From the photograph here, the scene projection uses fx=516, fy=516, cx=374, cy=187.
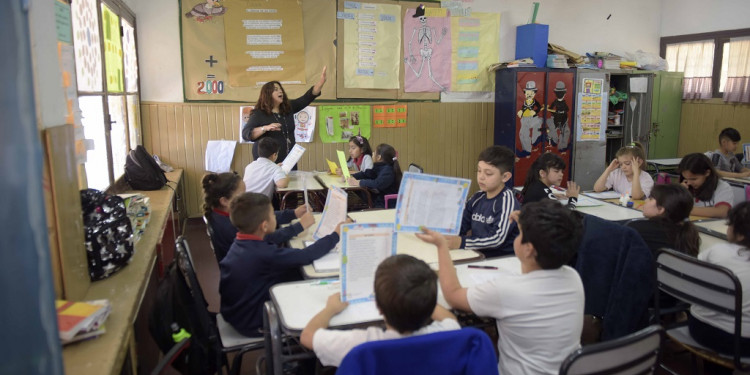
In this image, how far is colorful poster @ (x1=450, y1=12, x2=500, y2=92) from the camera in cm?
660

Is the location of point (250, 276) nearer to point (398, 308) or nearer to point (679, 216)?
point (398, 308)

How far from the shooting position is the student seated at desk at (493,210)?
2.62 m

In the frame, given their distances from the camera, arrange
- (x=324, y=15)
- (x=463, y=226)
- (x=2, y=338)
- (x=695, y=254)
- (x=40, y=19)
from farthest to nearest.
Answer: (x=324, y=15) → (x=463, y=226) → (x=695, y=254) → (x=40, y=19) → (x=2, y=338)

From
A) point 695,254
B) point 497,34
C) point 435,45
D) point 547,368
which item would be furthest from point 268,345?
point 497,34

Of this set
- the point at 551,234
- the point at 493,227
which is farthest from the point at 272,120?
the point at 551,234

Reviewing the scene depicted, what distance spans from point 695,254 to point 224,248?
240 centimetres

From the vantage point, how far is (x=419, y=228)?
230 centimetres

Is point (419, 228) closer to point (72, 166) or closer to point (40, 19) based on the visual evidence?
point (72, 166)

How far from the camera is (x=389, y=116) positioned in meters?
6.50

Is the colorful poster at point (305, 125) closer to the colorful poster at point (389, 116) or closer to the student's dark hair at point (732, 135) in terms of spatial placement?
the colorful poster at point (389, 116)

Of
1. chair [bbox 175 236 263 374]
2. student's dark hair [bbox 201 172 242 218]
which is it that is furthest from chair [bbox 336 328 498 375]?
student's dark hair [bbox 201 172 242 218]

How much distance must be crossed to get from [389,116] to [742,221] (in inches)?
184

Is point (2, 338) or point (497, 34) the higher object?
point (497, 34)

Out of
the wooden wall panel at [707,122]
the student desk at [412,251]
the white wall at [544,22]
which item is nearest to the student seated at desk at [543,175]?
the student desk at [412,251]
